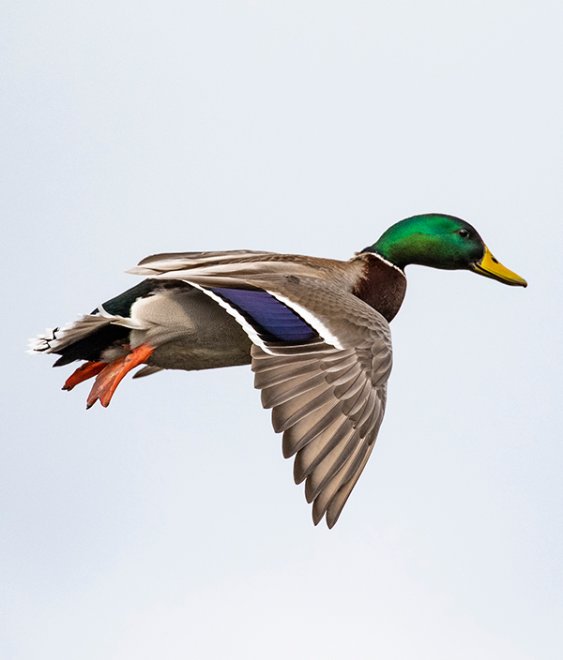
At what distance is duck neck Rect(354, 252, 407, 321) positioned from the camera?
1074 centimetres

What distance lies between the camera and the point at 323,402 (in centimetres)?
900

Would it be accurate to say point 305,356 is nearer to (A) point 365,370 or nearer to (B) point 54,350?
(A) point 365,370

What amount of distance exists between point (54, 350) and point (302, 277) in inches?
58.2

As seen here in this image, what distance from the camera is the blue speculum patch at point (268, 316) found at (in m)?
9.14

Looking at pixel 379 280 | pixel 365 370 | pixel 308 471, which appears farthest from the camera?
pixel 379 280

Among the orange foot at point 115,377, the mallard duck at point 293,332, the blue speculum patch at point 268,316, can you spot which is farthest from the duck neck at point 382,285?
the orange foot at point 115,377

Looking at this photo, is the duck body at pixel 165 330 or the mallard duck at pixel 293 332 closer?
the mallard duck at pixel 293 332

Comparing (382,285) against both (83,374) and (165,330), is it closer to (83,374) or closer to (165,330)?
(165,330)

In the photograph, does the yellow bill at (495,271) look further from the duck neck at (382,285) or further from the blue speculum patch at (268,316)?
the blue speculum patch at (268,316)

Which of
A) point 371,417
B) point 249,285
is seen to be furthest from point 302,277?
point 371,417

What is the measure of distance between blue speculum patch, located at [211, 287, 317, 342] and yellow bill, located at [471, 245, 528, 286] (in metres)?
2.60

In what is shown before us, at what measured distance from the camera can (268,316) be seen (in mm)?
9242

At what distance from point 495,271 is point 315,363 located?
288 centimetres

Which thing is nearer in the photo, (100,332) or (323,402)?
(323,402)
